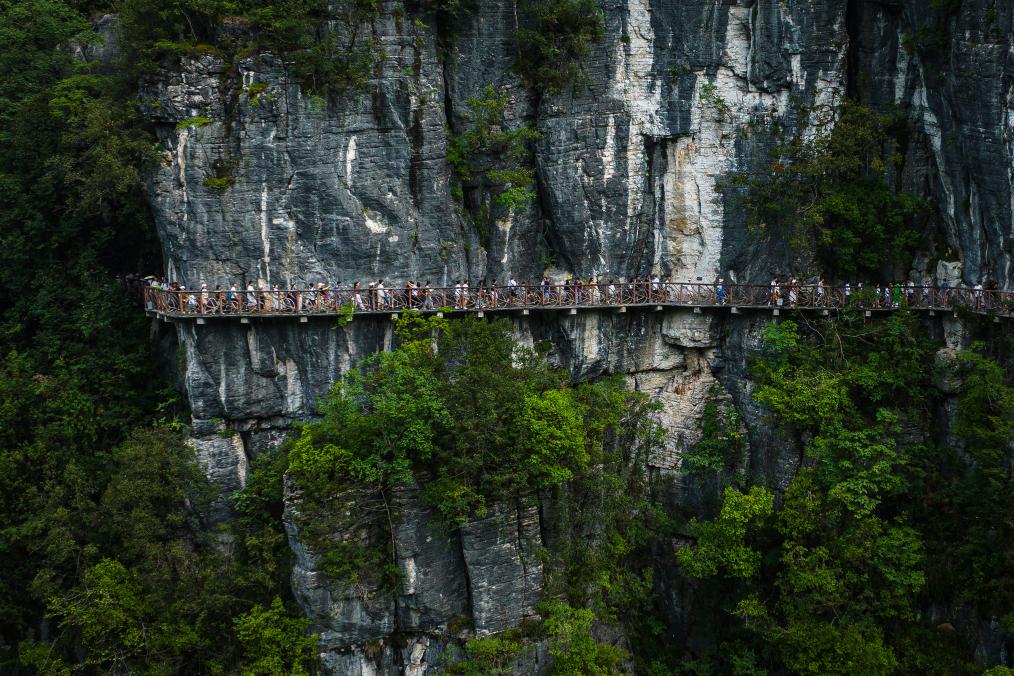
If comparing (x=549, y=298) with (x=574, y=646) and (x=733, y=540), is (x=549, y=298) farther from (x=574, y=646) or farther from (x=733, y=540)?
(x=574, y=646)

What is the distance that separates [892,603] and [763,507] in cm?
356

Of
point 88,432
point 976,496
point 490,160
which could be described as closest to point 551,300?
point 490,160

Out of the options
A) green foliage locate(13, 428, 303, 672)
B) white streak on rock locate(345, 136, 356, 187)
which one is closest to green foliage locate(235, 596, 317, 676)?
green foliage locate(13, 428, 303, 672)

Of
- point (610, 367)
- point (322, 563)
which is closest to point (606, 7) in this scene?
point (610, 367)

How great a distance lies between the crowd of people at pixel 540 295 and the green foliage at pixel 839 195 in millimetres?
1073

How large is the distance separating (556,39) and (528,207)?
15.2 ft

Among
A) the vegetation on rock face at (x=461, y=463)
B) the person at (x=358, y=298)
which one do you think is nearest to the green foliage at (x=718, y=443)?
the vegetation on rock face at (x=461, y=463)

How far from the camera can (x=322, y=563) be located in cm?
2014

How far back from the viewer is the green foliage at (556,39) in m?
24.3

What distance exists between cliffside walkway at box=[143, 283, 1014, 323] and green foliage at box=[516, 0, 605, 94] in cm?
585

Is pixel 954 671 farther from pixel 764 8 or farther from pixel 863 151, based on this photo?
pixel 764 8

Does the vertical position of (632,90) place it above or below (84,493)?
above

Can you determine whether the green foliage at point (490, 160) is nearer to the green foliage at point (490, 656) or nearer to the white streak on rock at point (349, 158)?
the white streak on rock at point (349, 158)

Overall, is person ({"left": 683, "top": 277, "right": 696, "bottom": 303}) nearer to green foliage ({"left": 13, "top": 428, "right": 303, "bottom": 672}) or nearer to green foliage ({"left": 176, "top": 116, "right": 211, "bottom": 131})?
green foliage ({"left": 13, "top": 428, "right": 303, "bottom": 672})
